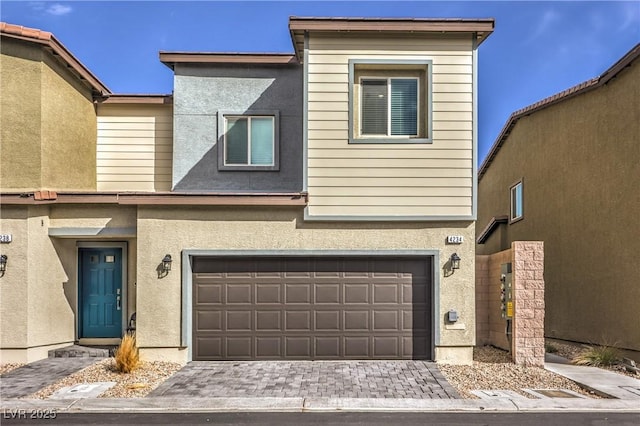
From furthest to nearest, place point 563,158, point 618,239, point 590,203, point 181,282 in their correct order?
point 563,158, point 590,203, point 618,239, point 181,282

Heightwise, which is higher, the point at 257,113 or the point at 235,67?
the point at 235,67

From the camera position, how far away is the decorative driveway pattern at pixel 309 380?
8.57m

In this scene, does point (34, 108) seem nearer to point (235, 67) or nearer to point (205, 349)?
point (235, 67)

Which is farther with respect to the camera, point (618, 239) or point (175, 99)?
point (175, 99)

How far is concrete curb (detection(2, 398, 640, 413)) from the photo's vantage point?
309 inches

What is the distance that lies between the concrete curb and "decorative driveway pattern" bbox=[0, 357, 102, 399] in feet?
2.00

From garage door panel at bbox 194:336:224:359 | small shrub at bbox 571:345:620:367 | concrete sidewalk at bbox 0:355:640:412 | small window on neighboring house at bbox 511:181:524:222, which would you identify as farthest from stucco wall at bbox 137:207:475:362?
small window on neighboring house at bbox 511:181:524:222

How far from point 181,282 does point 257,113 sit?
14.9 ft

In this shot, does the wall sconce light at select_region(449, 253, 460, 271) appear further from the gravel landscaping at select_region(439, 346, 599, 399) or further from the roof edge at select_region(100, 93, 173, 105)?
the roof edge at select_region(100, 93, 173, 105)

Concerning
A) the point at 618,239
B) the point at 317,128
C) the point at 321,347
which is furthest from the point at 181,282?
the point at 618,239

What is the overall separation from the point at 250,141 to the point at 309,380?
19.8ft

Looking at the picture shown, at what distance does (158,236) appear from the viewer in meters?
10.8

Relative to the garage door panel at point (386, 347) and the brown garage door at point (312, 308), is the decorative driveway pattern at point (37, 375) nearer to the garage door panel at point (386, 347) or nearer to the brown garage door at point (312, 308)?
the brown garage door at point (312, 308)

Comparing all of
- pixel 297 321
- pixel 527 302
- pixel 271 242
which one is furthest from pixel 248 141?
pixel 527 302
